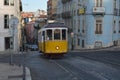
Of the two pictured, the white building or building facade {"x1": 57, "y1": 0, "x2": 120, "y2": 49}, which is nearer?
the white building

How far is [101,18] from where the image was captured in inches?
2950

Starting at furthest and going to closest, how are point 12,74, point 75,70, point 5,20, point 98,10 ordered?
point 98,10 → point 5,20 → point 75,70 → point 12,74

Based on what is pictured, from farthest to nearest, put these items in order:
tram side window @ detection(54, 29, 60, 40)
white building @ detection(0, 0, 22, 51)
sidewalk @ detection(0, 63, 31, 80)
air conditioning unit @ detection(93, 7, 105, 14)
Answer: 1. air conditioning unit @ detection(93, 7, 105, 14)
2. white building @ detection(0, 0, 22, 51)
3. tram side window @ detection(54, 29, 60, 40)
4. sidewalk @ detection(0, 63, 31, 80)

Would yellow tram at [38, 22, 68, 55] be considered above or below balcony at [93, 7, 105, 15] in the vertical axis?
below

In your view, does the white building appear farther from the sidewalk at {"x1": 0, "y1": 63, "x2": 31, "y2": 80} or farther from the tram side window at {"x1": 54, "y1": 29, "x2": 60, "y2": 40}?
the sidewalk at {"x1": 0, "y1": 63, "x2": 31, "y2": 80}

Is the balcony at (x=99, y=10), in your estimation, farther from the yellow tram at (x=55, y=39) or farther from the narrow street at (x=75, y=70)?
the narrow street at (x=75, y=70)

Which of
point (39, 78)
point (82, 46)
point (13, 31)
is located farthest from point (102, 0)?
point (39, 78)

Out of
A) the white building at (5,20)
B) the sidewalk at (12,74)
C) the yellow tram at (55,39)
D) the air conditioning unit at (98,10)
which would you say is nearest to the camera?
the sidewalk at (12,74)

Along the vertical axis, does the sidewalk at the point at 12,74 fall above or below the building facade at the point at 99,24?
below

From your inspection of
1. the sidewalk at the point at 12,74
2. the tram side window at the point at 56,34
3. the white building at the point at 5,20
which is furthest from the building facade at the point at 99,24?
the sidewalk at the point at 12,74

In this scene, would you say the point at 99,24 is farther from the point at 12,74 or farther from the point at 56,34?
the point at 12,74

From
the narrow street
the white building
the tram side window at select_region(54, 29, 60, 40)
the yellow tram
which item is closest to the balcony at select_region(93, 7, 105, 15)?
the white building

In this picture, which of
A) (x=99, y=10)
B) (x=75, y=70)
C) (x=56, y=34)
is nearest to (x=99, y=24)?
(x=99, y=10)

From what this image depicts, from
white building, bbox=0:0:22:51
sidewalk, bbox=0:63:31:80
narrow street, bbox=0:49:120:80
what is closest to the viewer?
sidewalk, bbox=0:63:31:80
